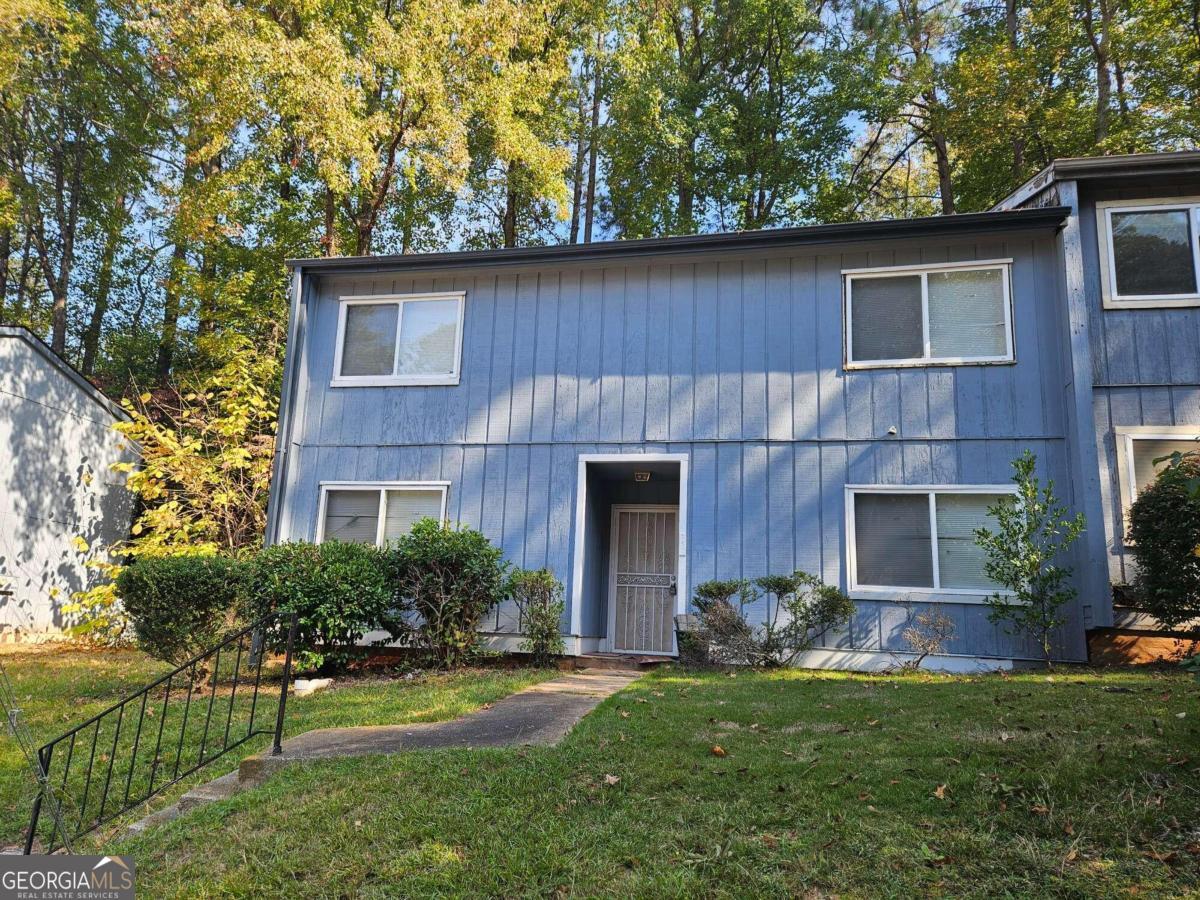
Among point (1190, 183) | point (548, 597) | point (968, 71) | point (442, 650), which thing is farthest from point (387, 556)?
point (968, 71)

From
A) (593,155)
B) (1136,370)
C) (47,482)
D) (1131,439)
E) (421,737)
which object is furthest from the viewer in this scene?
(593,155)

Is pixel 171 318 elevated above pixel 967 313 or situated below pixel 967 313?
above

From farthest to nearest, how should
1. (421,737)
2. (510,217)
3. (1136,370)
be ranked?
(510,217) < (1136,370) < (421,737)

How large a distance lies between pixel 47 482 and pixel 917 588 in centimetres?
1332

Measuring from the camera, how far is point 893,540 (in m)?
9.20

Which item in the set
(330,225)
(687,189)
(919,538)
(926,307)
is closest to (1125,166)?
(926,307)

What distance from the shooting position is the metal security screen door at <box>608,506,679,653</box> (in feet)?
36.4

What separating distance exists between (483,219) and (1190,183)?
1776 cm

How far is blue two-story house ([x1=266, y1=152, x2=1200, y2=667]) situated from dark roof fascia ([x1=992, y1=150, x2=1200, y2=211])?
0.11 ft

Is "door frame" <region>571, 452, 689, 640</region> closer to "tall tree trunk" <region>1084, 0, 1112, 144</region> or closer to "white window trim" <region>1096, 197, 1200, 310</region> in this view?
"white window trim" <region>1096, 197, 1200, 310</region>

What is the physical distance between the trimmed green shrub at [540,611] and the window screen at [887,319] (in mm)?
4864

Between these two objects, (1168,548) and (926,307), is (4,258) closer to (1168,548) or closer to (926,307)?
(926,307)

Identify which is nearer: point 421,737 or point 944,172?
point 421,737

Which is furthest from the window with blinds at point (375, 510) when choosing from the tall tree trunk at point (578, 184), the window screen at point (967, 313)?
the tall tree trunk at point (578, 184)
